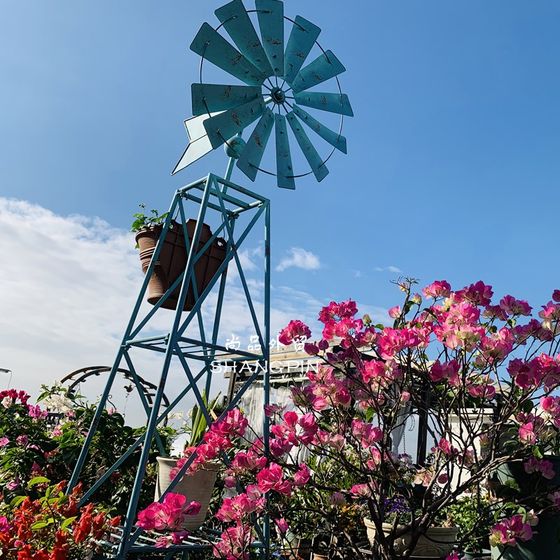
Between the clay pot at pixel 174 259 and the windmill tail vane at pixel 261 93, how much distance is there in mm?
488

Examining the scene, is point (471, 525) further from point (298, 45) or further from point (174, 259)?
point (298, 45)

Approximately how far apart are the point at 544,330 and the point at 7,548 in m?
2.60

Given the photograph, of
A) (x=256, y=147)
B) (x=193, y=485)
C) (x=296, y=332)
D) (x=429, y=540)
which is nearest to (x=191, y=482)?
(x=193, y=485)

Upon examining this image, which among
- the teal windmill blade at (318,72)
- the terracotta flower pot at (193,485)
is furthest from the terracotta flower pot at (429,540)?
the teal windmill blade at (318,72)

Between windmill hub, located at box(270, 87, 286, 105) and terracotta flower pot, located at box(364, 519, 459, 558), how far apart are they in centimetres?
Result: 280

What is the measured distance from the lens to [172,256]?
3.54 meters

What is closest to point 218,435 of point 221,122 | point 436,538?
point 436,538

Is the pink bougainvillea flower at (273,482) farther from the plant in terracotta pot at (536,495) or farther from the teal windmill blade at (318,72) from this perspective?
the teal windmill blade at (318,72)

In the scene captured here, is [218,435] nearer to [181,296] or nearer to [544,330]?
[181,296]

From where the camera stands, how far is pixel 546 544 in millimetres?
2863

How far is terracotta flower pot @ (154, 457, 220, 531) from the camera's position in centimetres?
298

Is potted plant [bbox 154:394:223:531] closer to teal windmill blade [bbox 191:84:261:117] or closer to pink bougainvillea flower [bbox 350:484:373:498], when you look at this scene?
pink bougainvillea flower [bbox 350:484:373:498]

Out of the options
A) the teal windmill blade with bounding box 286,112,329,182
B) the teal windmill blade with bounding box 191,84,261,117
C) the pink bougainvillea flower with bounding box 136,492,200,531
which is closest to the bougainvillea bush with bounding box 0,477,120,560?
the pink bougainvillea flower with bounding box 136,492,200,531

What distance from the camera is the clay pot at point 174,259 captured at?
137 inches
